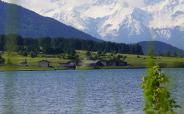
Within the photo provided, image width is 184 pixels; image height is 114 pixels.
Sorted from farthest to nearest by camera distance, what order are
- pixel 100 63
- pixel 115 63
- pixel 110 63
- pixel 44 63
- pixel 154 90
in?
1. pixel 110 63
2. pixel 115 63
3. pixel 100 63
4. pixel 44 63
5. pixel 154 90

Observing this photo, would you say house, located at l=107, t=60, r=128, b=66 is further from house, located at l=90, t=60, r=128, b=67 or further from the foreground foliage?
the foreground foliage

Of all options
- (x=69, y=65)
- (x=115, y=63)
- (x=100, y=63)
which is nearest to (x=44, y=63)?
(x=69, y=65)

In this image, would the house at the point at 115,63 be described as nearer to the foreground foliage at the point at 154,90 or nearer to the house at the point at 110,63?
the house at the point at 110,63

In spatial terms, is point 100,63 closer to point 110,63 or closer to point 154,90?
point 110,63

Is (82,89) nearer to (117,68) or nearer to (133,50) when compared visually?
(117,68)

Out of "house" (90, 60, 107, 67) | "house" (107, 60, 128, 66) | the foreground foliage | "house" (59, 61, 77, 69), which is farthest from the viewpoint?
"house" (107, 60, 128, 66)

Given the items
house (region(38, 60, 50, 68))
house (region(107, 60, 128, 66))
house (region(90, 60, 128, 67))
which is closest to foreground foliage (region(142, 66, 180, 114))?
house (region(38, 60, 50, 68))

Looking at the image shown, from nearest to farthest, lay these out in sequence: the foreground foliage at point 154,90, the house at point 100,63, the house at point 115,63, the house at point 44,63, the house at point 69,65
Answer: the foreground foliage at point 154,90 → the house at point 44,63 → the house at point 69,65 → the house at point 100,63 → the house at point 115,63

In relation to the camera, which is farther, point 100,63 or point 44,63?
point 100,63

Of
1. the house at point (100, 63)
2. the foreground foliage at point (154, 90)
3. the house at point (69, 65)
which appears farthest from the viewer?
the house at point (100, 63)

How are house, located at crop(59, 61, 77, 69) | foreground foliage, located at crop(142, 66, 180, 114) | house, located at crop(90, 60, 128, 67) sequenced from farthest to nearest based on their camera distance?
house, located at crop(90, 60, 128, 67) < house, located at crop(59, 61, 77, 69) < foreground foliage, located at crop(142, 66, 180, 114)

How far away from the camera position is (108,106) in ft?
188

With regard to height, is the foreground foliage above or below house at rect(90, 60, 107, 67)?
above

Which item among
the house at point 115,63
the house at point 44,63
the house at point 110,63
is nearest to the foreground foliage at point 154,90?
the house at point 44,63
